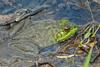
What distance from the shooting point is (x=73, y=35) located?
10.6 feet

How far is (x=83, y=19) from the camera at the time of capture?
11.7 ft

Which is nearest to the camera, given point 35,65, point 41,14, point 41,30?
point 35,65

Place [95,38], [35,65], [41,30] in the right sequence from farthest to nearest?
1. [41,30]
2. [95,38]
3. [35,65]

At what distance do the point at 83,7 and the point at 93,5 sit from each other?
132 millimetres

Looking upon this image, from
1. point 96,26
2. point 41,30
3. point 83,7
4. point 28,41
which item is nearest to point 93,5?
point 83,7

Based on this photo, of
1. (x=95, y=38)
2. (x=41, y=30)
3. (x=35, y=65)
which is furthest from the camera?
(x=41, y=30)

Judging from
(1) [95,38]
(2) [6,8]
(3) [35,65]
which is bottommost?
(3) [35,65]

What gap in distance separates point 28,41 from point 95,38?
72 centimetres

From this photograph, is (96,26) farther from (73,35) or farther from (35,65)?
(35,65)

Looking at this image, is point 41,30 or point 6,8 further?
point 6,8

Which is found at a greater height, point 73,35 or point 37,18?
point 37,18

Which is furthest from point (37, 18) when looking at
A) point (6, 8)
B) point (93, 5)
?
point (93, 5)

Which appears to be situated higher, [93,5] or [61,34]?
[93,5]

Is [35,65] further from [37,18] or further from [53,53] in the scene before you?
[37,18]
